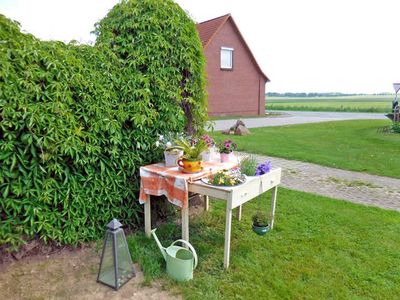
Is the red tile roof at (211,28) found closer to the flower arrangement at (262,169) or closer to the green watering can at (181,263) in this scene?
the flower arrangement at (262,169)

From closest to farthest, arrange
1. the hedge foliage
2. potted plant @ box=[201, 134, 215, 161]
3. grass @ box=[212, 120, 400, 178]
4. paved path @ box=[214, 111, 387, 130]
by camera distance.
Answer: the hedge foliage, potted plant @ box=[201, 134, 215, 161], grass @ box=[212, 120, 400, 178], paved path @ box=[214, 111, 387, 130]

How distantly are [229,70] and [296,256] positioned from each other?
18056 millimetres

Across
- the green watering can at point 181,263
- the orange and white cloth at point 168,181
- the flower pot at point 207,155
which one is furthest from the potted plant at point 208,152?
the green watering can at point 181,263

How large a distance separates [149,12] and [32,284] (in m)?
2.88

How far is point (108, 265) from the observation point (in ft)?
7.83

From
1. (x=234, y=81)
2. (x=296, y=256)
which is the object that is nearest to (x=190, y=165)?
(x=296, y=256)

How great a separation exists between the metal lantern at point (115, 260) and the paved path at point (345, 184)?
3526 mm

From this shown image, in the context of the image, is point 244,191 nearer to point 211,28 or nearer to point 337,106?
point 211,28

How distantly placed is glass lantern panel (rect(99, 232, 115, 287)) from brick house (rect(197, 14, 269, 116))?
15.7m

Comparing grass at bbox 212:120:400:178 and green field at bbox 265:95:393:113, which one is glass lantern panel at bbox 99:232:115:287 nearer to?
grass at bbox 212:120:400:178

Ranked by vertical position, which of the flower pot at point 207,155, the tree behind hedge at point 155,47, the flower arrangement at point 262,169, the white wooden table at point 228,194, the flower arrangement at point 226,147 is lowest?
the white wooden table at point 228,194

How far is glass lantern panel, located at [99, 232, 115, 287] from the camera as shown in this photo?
230cm

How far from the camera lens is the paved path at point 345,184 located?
14.9 ft

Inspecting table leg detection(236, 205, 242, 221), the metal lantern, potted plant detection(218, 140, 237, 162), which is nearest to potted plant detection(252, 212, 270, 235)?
table leg detection(236, 205, 242, 221)
